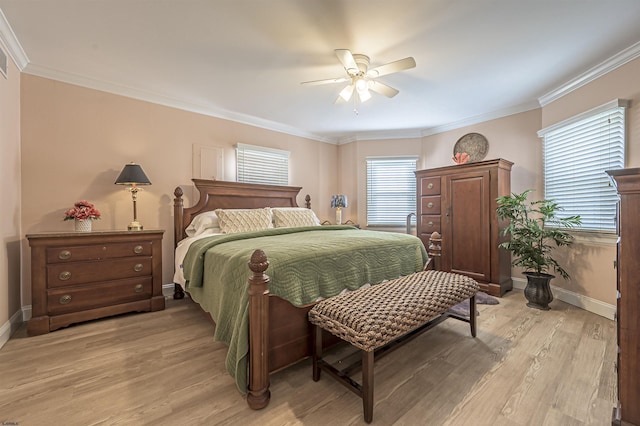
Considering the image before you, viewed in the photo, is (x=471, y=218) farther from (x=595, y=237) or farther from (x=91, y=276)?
(x=91, y=276)

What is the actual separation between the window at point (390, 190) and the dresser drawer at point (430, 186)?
0.68 m

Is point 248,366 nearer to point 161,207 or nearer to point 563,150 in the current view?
point 161,207

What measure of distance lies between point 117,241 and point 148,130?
1400 millimetres

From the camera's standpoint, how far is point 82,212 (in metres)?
2.60

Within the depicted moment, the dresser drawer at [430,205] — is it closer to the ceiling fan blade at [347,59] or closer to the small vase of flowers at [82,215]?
the ceiling fan blade at [347,59]

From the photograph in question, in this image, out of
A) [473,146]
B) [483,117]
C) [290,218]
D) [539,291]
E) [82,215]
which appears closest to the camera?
[82,215]

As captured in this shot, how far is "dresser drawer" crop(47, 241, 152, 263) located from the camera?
2.39 metres

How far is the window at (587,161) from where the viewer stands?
259cm

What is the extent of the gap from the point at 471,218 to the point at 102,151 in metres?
4.49

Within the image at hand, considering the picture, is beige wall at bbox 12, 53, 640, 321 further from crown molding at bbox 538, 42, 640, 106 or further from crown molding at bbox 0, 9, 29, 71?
crown molding at bbox 0, 9, 29, 71

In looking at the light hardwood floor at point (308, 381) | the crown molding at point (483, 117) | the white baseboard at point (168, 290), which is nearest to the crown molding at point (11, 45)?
the light hardwood floor at point (308, 381)

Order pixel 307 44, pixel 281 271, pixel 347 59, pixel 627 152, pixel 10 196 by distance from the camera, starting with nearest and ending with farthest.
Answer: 1. pixel 281 271
2. pixel 347 59
3. pixel 307 44
4. pixel 10 196
5. pixel 627 152

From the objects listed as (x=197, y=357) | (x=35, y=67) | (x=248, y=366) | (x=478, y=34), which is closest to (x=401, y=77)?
(x=478, y=34)

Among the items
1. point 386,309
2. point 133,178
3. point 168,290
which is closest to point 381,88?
point 386,309
